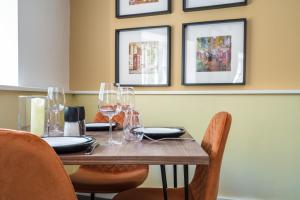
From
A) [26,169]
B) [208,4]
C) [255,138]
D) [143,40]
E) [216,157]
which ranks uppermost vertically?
[208,4]

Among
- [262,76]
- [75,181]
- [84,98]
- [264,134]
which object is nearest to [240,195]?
[264,134]

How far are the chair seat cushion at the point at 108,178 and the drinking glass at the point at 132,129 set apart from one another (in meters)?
0.39

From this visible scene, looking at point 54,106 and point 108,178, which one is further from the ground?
point 54,106

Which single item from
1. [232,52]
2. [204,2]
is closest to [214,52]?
[232,52]

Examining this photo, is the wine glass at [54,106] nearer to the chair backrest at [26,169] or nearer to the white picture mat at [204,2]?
the chair backrest at [26,169]

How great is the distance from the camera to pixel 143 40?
2.15 meters

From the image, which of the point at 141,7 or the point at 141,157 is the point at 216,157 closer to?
the point at 141,157

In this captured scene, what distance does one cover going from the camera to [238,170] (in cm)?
195

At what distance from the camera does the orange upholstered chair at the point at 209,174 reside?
943 millimetres

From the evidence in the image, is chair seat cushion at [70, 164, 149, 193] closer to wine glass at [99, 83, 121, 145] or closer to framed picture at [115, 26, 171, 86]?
wine glass at [99, 83, 121, 145]

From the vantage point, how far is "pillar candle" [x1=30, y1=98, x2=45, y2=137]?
1.09m

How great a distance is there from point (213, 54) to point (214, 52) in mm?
16

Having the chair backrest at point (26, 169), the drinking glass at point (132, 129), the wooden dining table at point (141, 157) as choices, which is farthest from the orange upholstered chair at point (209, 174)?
the chair backrest at point (26, 169)

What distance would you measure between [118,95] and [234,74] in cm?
102
